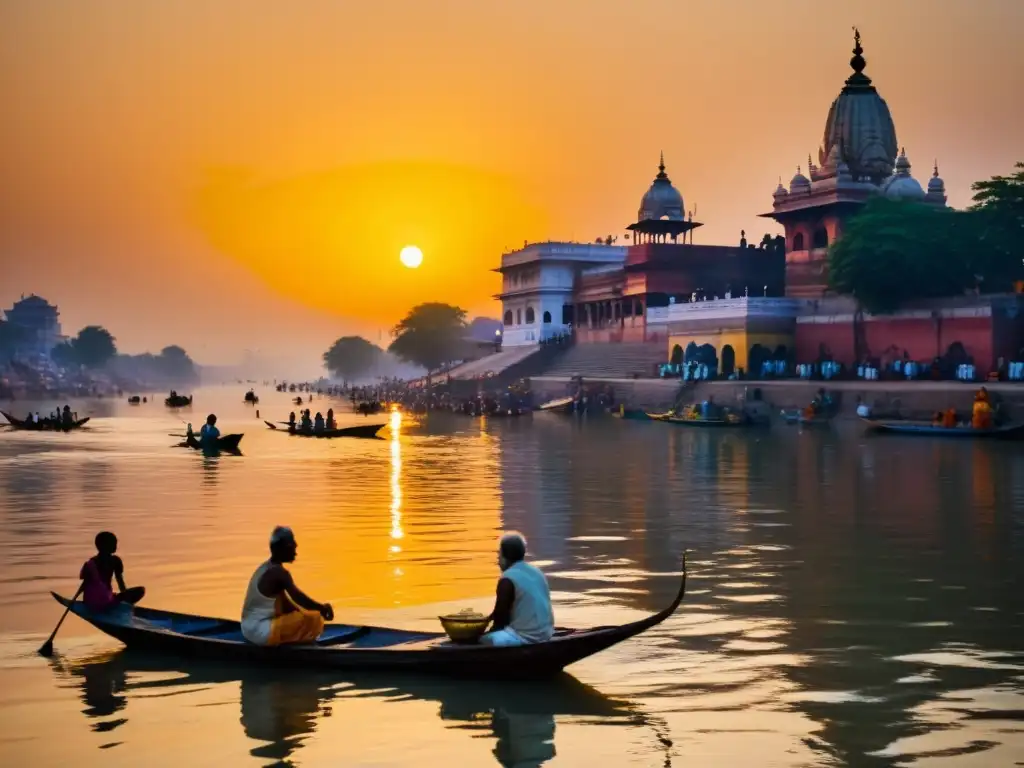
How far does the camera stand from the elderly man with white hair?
938 centimetres

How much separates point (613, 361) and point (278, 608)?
5888 cm

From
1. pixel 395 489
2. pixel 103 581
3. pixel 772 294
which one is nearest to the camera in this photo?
pixel 103 581

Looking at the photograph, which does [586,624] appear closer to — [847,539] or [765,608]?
[765,608]

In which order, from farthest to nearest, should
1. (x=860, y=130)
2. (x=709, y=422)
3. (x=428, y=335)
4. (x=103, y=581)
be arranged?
(x=428, y=335) → (x=860, y=130) → (x=709, y=422) → (x=103, y=581)

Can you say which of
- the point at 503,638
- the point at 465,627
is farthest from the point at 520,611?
the point at 465,627

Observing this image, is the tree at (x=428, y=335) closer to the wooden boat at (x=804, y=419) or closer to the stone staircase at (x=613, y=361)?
the stone staircase at (x=613, y=361)

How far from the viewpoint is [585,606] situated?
41.2 ft

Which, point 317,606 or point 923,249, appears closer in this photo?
point 317,606

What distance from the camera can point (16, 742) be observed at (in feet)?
27.3

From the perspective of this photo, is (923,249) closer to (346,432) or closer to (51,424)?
(346,432)

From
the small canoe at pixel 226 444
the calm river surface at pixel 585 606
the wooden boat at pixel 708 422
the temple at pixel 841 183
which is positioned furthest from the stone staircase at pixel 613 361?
the calm river surface at pixel 585 606

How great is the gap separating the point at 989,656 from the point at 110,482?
20909mm

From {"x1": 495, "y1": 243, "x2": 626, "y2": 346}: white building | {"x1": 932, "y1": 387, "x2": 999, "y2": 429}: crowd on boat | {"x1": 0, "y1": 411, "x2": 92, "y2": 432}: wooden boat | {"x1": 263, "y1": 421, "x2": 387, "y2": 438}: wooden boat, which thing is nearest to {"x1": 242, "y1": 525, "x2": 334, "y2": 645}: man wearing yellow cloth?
{"x1": 932, "y1": 387, "x2": 999, "y2": 429}: crowd on boat

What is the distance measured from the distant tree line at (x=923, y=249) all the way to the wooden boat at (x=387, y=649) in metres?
41.4
